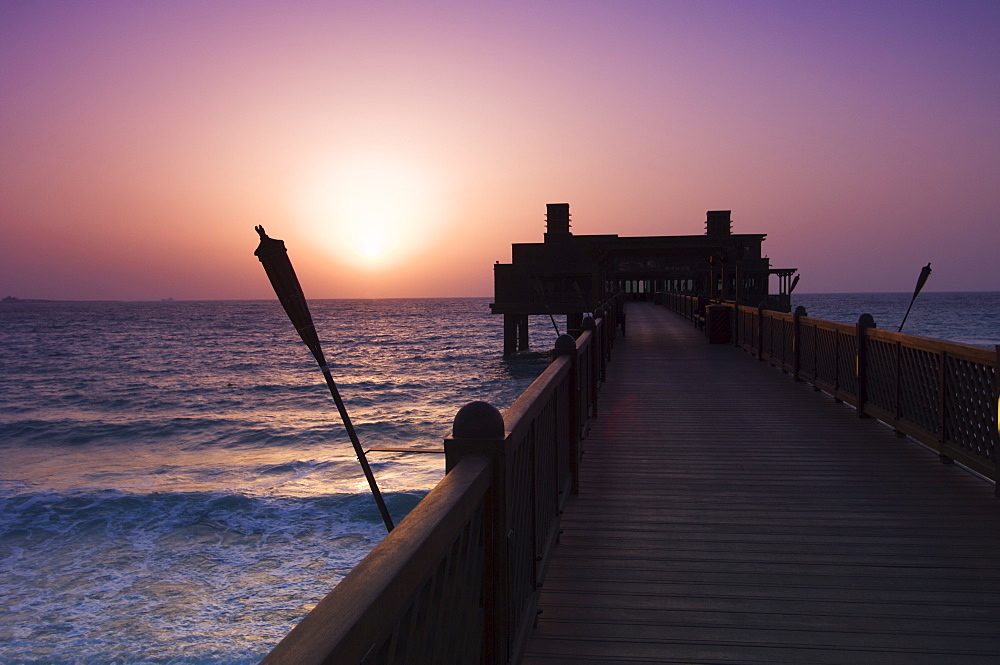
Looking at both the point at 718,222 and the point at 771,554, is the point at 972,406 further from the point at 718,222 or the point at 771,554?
the point at 718,222

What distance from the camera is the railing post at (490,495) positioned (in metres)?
2.44

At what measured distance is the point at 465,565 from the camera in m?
2.13

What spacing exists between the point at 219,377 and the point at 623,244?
36.3 meters

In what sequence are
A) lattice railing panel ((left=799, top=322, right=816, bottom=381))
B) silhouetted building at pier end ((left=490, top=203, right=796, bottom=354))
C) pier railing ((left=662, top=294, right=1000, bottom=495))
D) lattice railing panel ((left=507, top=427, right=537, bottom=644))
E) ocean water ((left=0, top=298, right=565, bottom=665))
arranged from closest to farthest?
1. lattice railing panel ((left=507, top=427, right=537, bottom=644))
2. pier railing ((left=662, top=294, right=1000, bottom=495))
3. ocean water ((left=0, top=298, right=565, bottom=665))
4. lattice railing panel ((left=799, top=322, right=816, bottom=381))
5. silhouetted building at pier end ((left=490, top=203, right=796, bottom=354))

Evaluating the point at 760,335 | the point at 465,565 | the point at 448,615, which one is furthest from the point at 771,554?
the point at 760,335

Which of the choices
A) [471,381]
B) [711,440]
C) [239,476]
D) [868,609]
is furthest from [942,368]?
[471,381]

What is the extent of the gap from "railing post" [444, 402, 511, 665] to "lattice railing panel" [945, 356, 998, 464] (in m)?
5.34

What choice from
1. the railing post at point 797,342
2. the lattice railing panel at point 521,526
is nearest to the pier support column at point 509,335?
the railing post at point 797,342

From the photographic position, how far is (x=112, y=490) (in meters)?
19.3

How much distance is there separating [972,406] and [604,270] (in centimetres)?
2650

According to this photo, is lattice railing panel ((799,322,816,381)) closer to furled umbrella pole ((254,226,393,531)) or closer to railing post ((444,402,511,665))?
furled umbrella pole ((254,226,393,531))

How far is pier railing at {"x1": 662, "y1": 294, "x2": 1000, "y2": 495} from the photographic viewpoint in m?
5.91

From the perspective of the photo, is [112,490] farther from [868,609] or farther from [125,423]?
[868,609]

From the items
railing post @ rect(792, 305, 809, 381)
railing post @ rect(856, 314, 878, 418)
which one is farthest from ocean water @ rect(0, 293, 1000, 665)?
railing post @ rect(856, 314, 878, 418)
